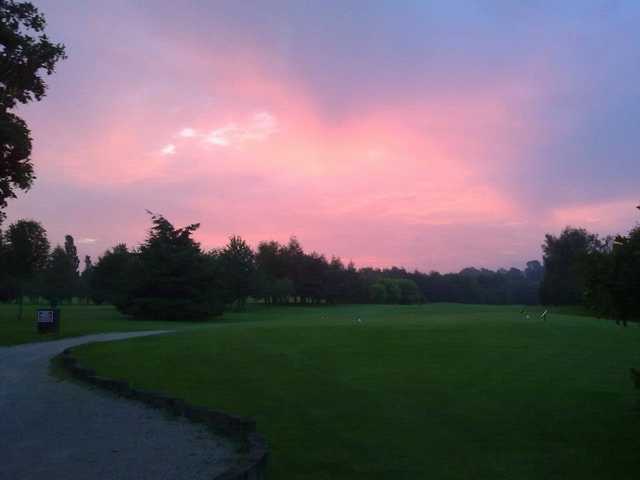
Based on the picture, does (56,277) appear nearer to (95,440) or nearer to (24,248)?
(24,248)

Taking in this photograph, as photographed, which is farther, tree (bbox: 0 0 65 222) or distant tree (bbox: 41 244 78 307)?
distant tree (bbox: 41 244 78 307)

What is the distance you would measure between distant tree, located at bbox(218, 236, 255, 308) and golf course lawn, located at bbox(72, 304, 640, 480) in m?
50.2

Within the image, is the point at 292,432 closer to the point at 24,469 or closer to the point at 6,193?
the point at 24,469

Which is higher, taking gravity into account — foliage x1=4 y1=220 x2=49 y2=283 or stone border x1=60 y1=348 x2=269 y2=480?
foliage x1=4 y1=220 x2=49 y2=283

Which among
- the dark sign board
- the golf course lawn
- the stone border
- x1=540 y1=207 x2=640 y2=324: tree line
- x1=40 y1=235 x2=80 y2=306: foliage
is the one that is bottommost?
the golf course lawn

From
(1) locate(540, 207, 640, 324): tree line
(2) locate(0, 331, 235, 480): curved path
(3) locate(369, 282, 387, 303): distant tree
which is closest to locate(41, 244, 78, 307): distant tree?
(3) locate(369, 282, 387, 303): distant tree

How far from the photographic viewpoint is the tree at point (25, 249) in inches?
1911

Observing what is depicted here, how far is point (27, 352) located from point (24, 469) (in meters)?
16.8

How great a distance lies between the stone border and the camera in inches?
281

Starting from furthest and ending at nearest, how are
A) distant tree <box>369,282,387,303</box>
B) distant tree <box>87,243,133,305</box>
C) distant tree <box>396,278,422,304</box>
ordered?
distant tree <box>396,278,422,304</box> → distant tree <box>369,282,387,303</box> → distant tree <box>87,243,133,305</box>

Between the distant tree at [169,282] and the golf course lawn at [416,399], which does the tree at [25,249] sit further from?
the golf course lawn at [416,399]

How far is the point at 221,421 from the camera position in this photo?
10.4 metres

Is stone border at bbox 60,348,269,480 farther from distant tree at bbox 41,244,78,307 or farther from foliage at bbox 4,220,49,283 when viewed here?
distant tree at bbox 41,244,78,307

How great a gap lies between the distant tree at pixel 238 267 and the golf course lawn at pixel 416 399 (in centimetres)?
5019
